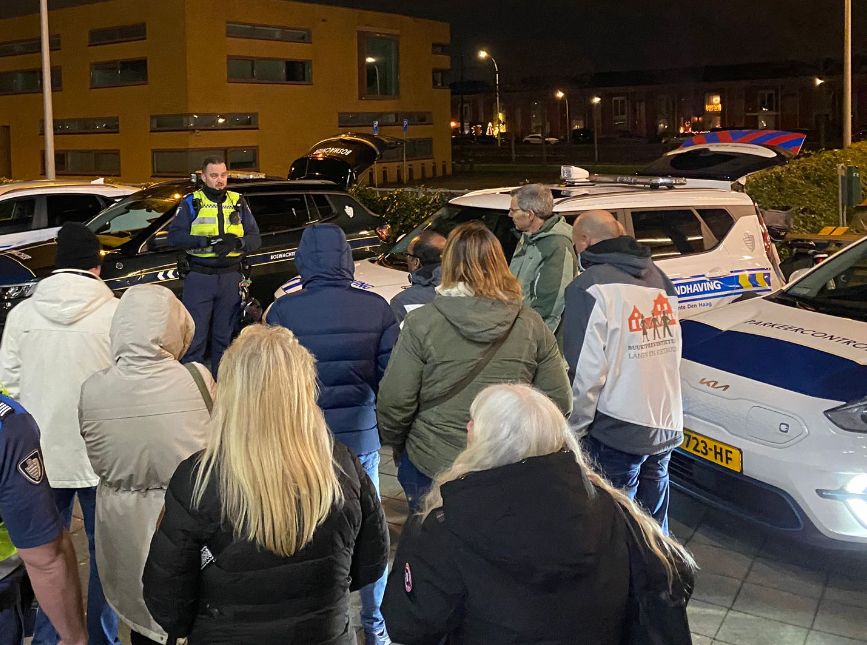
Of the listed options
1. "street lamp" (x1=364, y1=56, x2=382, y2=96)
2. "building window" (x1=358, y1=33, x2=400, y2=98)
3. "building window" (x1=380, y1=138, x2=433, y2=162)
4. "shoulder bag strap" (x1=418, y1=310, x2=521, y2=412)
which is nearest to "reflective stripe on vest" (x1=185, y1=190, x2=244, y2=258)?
"shoulder bag strap" (x1=418, y1=310, x2=521, y2=412)

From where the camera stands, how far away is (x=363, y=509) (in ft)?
10.2

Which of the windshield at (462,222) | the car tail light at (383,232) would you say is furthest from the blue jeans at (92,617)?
the car tail light at (383,232)

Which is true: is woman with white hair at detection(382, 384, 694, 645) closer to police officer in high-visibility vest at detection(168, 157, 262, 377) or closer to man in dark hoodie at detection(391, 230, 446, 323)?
man in dark hoodie at detection(391, 230, 446, 323)

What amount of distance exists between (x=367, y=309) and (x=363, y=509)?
5.24ft

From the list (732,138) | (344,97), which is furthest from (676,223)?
(344,97)

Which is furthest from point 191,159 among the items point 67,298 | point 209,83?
point 67,298

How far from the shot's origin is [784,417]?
5051 millimetres

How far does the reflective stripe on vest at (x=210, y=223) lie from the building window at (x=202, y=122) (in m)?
28.6

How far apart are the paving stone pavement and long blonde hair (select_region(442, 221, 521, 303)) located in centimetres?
161

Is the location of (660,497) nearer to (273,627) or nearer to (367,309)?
(367,309)

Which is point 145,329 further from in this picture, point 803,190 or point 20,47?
point 20,47

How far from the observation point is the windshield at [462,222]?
310 inches

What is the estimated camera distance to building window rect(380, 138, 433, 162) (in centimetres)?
4486

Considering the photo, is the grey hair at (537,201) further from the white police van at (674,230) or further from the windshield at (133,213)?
the windshield at (133,213)
